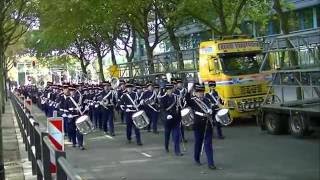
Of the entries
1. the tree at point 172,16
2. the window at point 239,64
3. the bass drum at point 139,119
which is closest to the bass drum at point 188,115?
the bass drum at point 139,119

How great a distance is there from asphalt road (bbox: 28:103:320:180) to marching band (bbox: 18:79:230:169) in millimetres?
441

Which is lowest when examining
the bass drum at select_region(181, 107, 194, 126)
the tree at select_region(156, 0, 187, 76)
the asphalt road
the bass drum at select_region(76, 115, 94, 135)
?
the asphalt road

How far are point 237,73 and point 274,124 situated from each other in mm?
4735

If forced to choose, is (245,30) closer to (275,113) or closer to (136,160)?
(275,113)

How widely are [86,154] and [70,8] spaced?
17.4 metres

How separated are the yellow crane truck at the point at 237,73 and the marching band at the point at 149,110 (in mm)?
1717

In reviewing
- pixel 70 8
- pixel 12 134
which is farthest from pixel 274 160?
pixel 70 8

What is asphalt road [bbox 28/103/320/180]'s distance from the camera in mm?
10500

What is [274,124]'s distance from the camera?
51.9ft

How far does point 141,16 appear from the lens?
3559 cm

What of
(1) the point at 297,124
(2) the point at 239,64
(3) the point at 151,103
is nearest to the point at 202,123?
(1) the point at 297,124

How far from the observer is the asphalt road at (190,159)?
10.5 metres

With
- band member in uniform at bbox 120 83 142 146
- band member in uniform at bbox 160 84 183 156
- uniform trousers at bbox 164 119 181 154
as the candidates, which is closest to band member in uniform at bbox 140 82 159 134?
band member in uniform at bbox 120 83 142 146

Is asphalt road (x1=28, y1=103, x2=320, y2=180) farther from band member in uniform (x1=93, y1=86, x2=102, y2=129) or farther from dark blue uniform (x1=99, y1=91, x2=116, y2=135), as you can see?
band member in uniform (x1=93, y1=86, x2=102, y2=129)
